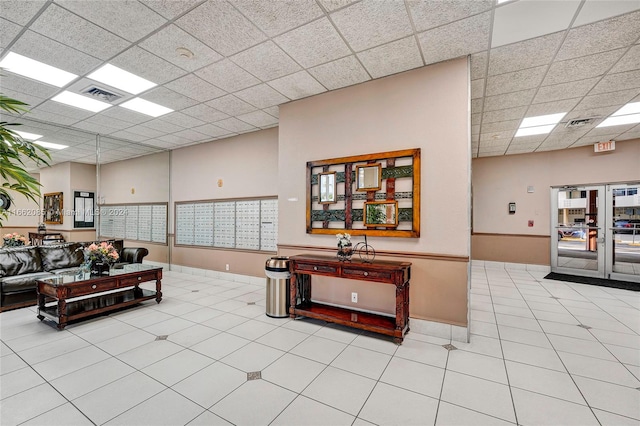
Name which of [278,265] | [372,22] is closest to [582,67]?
[372,22]

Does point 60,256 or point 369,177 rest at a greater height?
point 369,177

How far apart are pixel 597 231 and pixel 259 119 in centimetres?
773

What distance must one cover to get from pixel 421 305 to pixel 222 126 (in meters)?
4.64

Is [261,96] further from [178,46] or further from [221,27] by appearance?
[221,27]

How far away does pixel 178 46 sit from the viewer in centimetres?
304

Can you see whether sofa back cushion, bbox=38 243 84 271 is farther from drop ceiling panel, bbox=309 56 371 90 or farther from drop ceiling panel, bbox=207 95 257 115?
drop ceiling panel, bbox=309 56 371 90

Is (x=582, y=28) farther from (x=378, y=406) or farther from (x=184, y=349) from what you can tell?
(x=184, y=349)

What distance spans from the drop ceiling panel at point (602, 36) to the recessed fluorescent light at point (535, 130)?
2.56m

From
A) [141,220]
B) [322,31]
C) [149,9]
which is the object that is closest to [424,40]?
[322,31]

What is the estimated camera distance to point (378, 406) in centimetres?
211

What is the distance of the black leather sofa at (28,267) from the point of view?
4199mm

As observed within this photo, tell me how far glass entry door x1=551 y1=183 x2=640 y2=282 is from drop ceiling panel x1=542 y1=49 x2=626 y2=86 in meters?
4.28

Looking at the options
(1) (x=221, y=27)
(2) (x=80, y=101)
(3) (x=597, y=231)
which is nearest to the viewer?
(1) (x=221, y=27)

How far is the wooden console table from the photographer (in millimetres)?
3125
